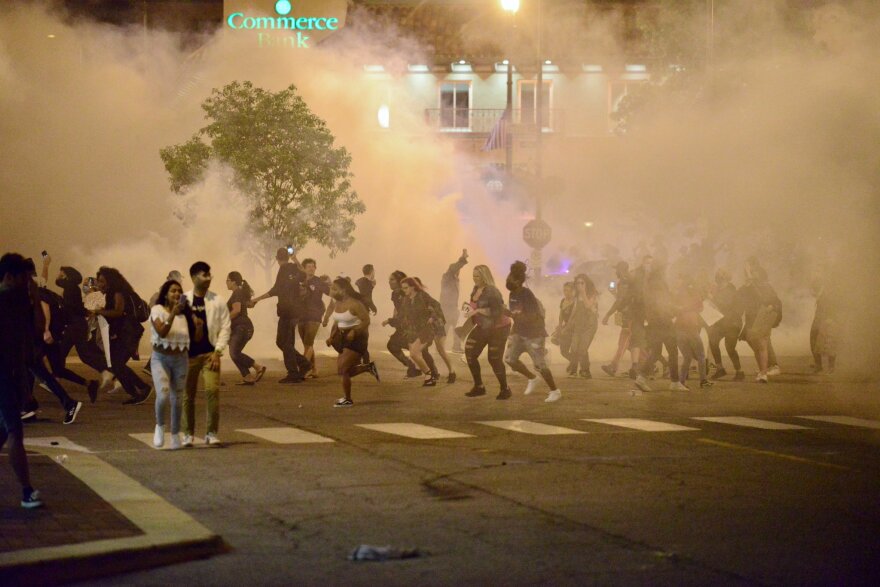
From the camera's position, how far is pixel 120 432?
11.6 m

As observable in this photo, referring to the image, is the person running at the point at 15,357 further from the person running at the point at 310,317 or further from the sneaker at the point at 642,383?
the person running at the point at 310,317

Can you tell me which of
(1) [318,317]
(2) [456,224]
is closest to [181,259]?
(2) [456,224]

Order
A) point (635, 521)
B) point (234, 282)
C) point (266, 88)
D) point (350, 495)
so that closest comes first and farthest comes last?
point (635, 521) < point (350, 495) < point (234, 282) < point (266, 88)

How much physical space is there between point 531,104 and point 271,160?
1367 centimetres

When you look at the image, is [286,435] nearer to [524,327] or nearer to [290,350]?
[524,327]

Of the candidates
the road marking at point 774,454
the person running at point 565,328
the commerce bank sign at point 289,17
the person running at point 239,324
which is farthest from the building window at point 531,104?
the road marking at point 774,454

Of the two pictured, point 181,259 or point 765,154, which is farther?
point 181,259

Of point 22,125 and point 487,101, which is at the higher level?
point 487,101

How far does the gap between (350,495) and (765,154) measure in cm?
648

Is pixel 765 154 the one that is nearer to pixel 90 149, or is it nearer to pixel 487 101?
pixel 90 149

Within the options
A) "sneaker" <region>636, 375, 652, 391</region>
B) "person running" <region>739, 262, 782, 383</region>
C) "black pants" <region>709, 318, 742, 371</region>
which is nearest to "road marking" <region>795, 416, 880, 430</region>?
"sneaker" <region>636, 375, 652, 391</region>

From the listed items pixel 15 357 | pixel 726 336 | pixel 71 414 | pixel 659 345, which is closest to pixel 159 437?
pixel 71 414

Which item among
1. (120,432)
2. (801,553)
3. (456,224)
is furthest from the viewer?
(456,224)

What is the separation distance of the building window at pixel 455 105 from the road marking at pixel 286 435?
35285mm
